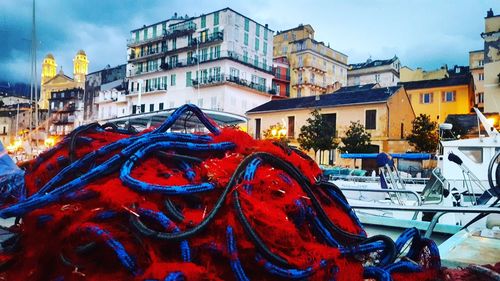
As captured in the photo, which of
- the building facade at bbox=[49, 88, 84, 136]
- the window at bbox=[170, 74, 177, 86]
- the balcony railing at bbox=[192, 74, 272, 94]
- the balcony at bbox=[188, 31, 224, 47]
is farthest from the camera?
the building facade at bbox=[49, 88, 84, 136]

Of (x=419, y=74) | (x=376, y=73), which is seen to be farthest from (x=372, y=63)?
(x=419, y=74)

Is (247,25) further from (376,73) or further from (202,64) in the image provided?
(376,73)

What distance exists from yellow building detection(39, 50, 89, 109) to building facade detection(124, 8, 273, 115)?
2658 centimetres

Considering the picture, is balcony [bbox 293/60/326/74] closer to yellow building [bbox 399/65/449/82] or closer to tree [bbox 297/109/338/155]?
yellow building [bbox 399/65/449/82]

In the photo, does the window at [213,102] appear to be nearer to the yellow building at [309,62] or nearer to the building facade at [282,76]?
the building facade at [282,76]

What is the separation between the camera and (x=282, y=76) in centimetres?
5038

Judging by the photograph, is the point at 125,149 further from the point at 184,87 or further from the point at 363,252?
the point at 184,87

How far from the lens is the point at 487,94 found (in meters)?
33.7

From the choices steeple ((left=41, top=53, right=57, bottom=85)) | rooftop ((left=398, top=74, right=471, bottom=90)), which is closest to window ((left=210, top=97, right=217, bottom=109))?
rooftop ((left=398, top=74, right=471, bottom=90))

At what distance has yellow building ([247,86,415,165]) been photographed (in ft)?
101

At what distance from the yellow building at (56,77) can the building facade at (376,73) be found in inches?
1766

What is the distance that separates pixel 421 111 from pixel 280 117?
14.9m

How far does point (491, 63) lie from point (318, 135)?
16943 millimetres

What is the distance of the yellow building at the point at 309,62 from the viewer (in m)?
49.9
